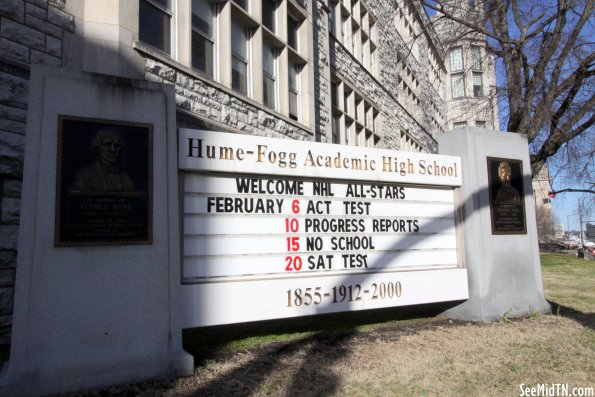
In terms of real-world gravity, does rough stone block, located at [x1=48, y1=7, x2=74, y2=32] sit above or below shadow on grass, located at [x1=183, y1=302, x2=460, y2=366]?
above

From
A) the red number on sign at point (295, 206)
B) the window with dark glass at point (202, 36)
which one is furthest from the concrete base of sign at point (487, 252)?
the window with dark glass at point (202, 36)

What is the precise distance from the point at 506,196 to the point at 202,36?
585 centimetres

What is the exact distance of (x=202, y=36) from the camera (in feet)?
27.5

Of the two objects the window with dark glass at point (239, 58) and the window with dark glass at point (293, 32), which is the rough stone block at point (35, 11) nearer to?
the window with dark glass at point (239, 58)

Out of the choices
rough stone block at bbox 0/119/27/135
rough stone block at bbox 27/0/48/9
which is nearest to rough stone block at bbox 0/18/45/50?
rough stone block at bbox 27/0/48/9

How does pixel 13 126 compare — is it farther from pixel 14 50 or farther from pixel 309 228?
pixel 309 228

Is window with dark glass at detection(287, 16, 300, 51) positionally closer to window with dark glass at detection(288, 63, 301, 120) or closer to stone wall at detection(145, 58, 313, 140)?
window with dark glass at detection(288, 63, 301, 120)

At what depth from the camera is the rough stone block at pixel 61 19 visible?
5973mm

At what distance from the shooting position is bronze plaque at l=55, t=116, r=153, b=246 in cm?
390

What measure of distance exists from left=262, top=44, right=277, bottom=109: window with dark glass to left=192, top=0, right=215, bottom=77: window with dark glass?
191 centimetres

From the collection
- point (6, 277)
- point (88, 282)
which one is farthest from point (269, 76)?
point (88, 282)

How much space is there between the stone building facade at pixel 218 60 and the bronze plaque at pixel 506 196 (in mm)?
4567

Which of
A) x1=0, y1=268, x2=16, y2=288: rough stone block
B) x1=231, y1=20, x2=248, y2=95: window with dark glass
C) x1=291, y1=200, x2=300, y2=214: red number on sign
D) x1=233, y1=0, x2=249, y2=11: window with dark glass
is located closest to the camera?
x1=0, y1=268, x2=16, y2=288: rough stone block

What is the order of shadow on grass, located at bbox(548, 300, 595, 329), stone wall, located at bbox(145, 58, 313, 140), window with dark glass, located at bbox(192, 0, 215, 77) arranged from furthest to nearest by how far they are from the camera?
window with dark glass, located at bbox(192, 0, 215, 77) < stone wall, located at bbox(145, 58, 313, 140) < shadow on grass, located at bbox(548, 300, 595, 329)
